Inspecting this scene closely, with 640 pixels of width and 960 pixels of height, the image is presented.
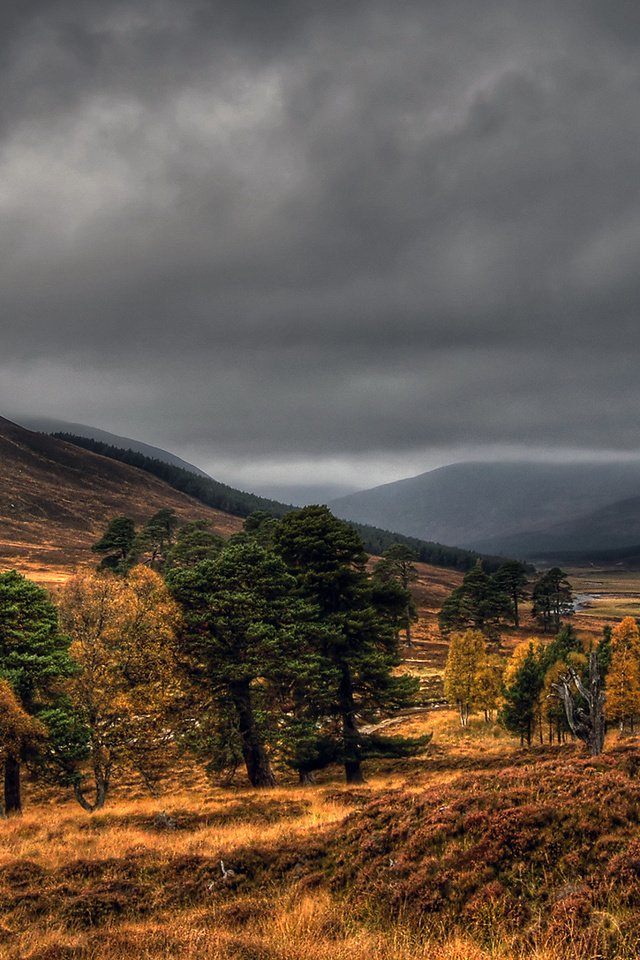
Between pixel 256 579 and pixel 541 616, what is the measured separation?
106574mm

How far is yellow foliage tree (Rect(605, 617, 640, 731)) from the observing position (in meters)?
41.9

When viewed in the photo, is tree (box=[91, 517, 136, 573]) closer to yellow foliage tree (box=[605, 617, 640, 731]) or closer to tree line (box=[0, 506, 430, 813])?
tree line (box=[0, 506, 430, 813])

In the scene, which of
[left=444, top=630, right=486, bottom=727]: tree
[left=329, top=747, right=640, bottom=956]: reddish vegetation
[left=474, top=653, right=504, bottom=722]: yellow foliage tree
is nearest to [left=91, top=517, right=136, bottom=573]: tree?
[left=444, top=630, right=486, bottom=727]: tree

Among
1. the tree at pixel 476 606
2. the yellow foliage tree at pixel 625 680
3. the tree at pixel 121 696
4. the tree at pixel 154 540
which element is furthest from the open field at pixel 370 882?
the tree at pixel 476 606

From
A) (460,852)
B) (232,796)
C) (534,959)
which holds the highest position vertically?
(534,959)

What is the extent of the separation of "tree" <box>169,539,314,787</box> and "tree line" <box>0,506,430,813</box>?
0.07m

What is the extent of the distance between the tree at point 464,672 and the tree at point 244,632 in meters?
30.9

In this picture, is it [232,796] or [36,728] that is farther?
[232,796]

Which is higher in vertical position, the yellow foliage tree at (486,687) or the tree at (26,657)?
the tree at (26,657)

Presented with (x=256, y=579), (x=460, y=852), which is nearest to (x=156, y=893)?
(x=460, y=852)

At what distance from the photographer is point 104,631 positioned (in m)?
26.4

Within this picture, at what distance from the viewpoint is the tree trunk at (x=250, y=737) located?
24.8 m

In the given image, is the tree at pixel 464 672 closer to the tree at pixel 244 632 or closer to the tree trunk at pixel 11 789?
the tree at pixel 244 632

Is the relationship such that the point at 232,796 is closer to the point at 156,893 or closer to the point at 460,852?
the point at 156,893
